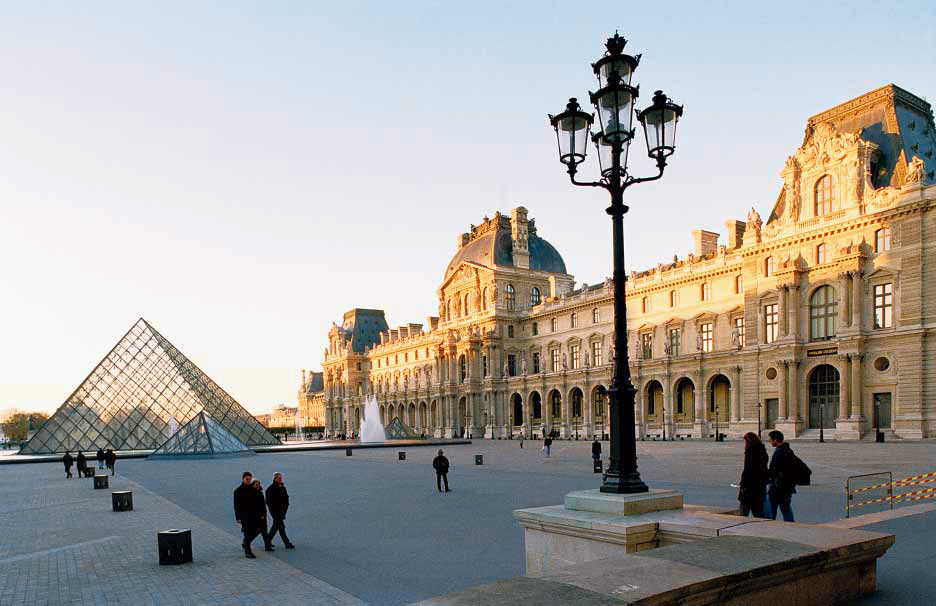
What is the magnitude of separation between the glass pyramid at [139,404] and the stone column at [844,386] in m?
36.6

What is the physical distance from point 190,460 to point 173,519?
22715 millimetres

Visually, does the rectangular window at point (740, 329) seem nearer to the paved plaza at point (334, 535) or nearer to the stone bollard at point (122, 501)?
the paved plaza at point (334, 535)

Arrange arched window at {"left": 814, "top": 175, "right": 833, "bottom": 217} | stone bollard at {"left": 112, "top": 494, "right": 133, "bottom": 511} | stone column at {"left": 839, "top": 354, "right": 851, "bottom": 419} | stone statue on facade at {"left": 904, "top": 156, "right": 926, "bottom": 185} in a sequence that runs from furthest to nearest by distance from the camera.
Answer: arched window at {"left": 814, "top": 175, "right": 833, "bottom": 217}, stone column at {"left": 839, "top": 354, "right": 851, "bottom": 419}, stone statue on facade at {"left": 904, "top": 156, "right": 926, "bottom": 185}, stone bollard at {"left": 112, "top": 494, "right": 133, "bottom": 511}

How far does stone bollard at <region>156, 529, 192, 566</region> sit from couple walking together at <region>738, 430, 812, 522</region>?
770cm

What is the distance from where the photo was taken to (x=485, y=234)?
255ft

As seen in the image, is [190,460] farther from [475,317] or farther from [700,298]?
[475,317]

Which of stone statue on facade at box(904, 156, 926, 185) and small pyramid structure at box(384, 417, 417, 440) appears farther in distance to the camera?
small pyramid structure at box(384, 417, 417, 440)

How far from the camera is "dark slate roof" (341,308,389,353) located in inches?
4230

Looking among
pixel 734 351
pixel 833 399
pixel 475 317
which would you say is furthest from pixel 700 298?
pixel 475 317

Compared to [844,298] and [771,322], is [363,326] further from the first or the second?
[844,298]

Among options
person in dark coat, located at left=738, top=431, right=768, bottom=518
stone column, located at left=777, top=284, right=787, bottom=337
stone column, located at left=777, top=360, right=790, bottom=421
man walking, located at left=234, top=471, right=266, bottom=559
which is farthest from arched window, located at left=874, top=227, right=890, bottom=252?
man walking, located at left=234, top=471, right=266, bottom=559

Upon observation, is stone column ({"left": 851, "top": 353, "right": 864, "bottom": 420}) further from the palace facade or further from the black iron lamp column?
the black iron lamp column

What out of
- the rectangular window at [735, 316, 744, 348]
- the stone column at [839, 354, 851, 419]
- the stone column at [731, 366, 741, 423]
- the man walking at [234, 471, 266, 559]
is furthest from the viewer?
the rectangular window at [735, 316, 744, 348]

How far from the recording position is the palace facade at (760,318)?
37500 mm
